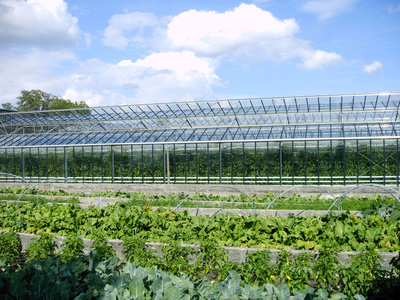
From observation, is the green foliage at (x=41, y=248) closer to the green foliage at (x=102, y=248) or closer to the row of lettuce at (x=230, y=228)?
the row of lettuce at (x=230, y=228)

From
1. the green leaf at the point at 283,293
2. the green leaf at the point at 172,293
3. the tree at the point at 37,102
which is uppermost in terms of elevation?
the tree at the point at 37,102

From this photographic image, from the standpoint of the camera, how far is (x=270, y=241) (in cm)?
712

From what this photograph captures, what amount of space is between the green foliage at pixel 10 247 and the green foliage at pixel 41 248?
14.8 inches

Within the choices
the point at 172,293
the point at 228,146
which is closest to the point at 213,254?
the point at 172,293

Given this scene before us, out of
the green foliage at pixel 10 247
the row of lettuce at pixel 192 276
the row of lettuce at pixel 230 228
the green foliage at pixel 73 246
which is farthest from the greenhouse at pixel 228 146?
the row of lettuce at pixel 192 276

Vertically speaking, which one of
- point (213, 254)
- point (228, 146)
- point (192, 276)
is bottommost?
point (192, 276)

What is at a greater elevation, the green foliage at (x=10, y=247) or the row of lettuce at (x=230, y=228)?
the row of lettuce at (x=230, y=228)

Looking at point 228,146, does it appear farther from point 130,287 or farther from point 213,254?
point 130,287

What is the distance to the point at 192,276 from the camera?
6.12m

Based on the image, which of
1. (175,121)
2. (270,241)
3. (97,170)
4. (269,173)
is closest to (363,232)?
(270,241)

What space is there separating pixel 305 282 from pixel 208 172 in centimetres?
1485

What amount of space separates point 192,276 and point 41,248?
3420 millimetres

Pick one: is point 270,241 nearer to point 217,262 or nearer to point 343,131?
point 217,262

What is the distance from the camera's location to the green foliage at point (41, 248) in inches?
291
